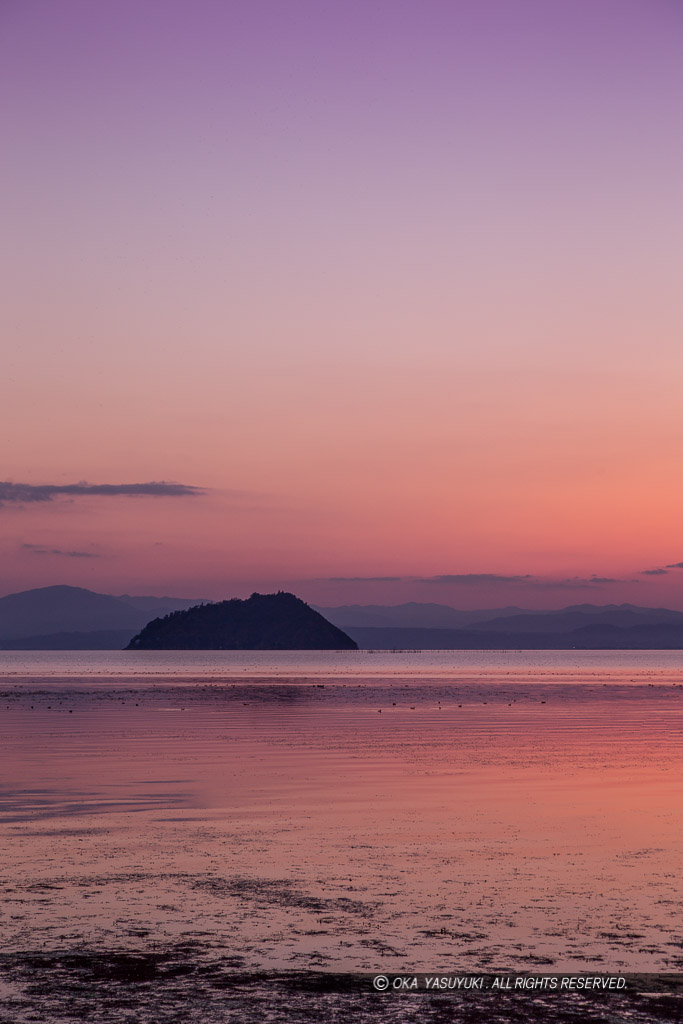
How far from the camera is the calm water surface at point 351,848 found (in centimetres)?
1481

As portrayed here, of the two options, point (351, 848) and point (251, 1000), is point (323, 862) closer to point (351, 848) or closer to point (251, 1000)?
point (351, 848)

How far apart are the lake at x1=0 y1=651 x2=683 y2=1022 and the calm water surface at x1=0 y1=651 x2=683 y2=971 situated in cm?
6

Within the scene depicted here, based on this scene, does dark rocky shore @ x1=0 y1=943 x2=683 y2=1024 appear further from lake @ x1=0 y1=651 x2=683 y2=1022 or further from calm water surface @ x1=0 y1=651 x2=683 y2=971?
calm water surface @ x1=0 y1=651 x2=683 y2=971

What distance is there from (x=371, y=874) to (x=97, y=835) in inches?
263

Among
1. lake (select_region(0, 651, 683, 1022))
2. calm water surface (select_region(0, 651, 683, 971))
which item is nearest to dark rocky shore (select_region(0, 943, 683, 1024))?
lake (select_region(0, 651, 683, 1022))

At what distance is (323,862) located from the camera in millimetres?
20031

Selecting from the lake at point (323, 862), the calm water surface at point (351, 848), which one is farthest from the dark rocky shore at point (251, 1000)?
the calm water surface at point (351, 848)

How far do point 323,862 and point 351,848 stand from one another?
1.54 metres

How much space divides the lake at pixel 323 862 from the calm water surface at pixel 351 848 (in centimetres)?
6

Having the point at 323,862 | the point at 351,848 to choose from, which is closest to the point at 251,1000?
the point at 323,862

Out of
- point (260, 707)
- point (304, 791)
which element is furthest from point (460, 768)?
point (260, 707)

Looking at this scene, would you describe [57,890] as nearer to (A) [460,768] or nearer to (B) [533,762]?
(A) [460,768]

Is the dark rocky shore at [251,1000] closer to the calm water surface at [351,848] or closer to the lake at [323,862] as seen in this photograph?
the lake at [323,862]

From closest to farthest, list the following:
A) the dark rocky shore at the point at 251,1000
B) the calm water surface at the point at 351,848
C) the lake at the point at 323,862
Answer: the dark rocky shore at the point at 251,1000 < the lake at the point at 323,862 < the calm water surface at the point at 351,848
